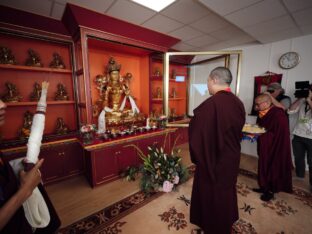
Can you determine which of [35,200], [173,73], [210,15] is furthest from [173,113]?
[35,200]

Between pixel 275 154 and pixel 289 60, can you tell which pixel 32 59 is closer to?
pixel 275 154

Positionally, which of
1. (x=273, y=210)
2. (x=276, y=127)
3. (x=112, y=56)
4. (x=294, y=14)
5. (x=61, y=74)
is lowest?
(x=273, y=210)

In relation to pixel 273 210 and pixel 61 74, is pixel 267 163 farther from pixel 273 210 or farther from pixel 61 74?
pixel 61 74

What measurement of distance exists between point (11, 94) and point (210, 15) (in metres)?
3.11

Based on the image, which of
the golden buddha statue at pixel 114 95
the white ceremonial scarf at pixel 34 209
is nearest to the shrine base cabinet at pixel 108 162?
the golden buddha statue at pixel 114 95

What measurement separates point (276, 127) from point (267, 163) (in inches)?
20.3

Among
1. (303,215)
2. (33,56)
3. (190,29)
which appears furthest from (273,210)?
(33,56)

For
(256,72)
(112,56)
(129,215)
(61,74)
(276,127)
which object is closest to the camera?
(129,215)

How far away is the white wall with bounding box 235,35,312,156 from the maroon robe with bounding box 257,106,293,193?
137cm

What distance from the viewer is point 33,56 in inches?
85.5

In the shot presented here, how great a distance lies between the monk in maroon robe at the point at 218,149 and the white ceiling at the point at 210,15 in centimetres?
119

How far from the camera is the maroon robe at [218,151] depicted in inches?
47.9

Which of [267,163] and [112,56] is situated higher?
[112,56]

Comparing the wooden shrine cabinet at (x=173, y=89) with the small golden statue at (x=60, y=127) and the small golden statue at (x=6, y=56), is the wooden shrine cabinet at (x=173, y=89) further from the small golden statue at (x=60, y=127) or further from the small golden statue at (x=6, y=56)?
the small golden statue at (x=6, y=56)
